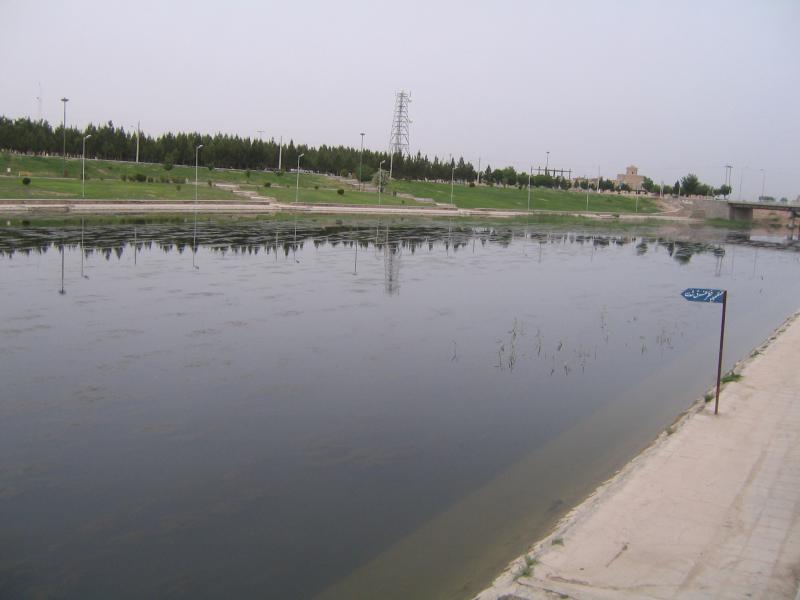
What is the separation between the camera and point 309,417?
36.6 ft

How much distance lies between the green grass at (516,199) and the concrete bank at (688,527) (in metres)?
72.2

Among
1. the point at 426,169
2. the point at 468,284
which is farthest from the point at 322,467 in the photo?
the point at 426,169

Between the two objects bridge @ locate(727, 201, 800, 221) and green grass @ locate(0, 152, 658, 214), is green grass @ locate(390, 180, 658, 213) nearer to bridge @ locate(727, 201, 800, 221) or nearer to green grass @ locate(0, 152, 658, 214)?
green grass @ locate(0, 152, 658, 214)

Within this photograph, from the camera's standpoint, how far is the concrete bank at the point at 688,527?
20.7 ft

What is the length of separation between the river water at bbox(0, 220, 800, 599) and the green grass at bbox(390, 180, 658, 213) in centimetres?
6178

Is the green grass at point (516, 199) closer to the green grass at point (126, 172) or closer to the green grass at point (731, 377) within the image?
the green grass at point (126, 172)

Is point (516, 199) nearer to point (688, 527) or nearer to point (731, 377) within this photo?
point (731, 377)

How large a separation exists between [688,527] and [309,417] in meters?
5.54

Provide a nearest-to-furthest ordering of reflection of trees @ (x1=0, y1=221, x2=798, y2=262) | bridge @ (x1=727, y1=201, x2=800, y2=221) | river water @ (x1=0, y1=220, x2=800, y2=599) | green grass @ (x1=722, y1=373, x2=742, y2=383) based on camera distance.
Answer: river water @ (x1=0, y1=220, x2=800, y2=599) < green grass @ (x1=722, y1=373, x2=742, y2=383) < reflection of trees @ (x1=0, y1=221, x2=798, y2=262) < bridge @ (x1=727, y1=201, x2=800, y2=221)

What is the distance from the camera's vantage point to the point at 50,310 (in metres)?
17.5

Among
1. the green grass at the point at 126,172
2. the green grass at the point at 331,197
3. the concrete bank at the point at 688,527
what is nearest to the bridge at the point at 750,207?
the green grass at the point at 331,197

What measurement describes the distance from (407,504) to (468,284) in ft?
54.9

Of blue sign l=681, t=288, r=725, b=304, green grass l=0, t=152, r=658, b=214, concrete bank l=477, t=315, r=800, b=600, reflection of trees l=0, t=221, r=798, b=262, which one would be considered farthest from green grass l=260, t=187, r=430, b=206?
concrete bank l=477, t=315, r=800, b=600

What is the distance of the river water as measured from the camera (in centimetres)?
738
